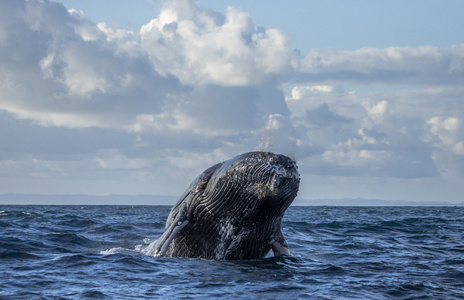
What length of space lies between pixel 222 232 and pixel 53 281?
A: 314cm

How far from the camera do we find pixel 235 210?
411 inches

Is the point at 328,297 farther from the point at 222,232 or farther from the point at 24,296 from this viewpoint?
the point at 24,296

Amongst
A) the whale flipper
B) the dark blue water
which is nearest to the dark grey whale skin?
the whale flipper

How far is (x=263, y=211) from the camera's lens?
10.3m

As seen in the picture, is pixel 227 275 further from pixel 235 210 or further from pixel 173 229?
pixel 173 229

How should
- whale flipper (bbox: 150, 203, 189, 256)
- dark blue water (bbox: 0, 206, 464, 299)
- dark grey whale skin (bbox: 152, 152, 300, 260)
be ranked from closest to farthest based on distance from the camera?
dark blue water (bbox: 0, 206, 464, 299) < dark grey whale skin (bbox: 152, 152, 300, 260) < whale flipper (bbox: 150, 203, 189, 256)

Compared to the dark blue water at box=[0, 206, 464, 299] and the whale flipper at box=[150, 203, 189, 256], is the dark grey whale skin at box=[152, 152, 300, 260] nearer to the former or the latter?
the whale flipper at box=[150, 203, 189, 256]

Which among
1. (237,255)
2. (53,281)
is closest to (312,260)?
(237,255)

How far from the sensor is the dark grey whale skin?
9945 mm

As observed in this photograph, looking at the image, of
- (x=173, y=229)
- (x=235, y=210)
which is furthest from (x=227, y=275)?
(x=173, y=229)

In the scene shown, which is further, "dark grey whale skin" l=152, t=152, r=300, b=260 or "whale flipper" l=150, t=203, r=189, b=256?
"whale flipper" l=150, t=203, r=189, b=256

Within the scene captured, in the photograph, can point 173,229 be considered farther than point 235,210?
Yes

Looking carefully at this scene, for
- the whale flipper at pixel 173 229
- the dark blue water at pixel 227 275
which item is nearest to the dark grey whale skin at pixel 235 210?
the whale flipper at pixel 173 229

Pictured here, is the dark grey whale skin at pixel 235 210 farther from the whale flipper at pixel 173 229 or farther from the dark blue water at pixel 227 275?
the dark blue water at pixel 227 275
